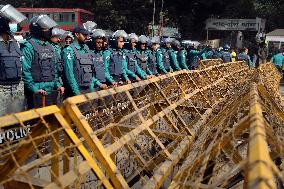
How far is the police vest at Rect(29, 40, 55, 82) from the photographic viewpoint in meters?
5.77

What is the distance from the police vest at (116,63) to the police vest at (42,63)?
2.87 metres

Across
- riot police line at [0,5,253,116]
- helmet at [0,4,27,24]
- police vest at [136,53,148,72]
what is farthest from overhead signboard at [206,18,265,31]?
helmet at [0,4,27,24]

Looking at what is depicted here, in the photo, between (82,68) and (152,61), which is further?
(152,61)

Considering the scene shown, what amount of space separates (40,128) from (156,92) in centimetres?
294

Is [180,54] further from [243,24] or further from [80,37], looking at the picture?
[243,24]

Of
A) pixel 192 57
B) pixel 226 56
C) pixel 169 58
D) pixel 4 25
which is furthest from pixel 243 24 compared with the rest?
pixel 4 25

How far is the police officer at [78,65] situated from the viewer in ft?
20.9

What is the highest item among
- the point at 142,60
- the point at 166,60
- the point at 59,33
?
the point at 59,33

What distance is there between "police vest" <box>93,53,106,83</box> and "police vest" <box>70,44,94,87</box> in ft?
0.67

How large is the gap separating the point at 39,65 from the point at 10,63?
0.40m

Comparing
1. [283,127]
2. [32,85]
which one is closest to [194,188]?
[283,127]

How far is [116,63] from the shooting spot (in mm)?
8828

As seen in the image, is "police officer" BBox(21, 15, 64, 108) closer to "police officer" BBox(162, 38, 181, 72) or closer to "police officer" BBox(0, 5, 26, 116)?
"police officer" BBox(0, 5, 26, 116)

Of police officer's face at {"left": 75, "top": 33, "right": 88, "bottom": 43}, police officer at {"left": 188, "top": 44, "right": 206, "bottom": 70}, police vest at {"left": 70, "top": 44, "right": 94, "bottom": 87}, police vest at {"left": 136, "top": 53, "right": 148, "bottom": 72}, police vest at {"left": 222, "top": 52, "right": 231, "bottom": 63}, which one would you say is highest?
police officer's face at {"left": 75, "top": 33, "right": 88, "bottom": 43}
